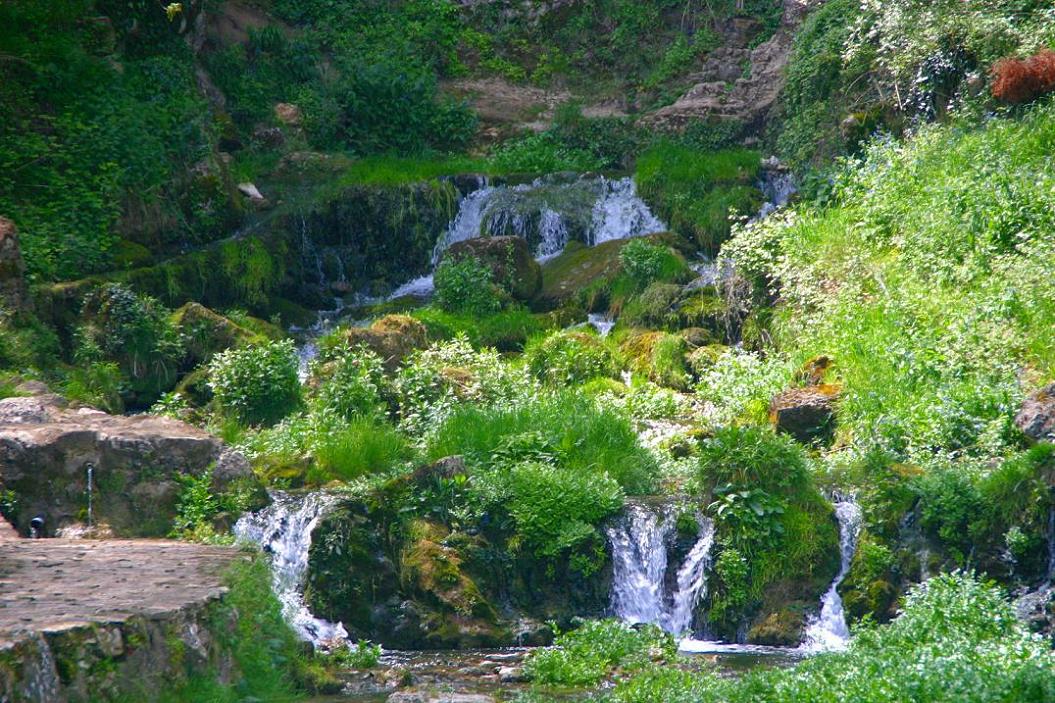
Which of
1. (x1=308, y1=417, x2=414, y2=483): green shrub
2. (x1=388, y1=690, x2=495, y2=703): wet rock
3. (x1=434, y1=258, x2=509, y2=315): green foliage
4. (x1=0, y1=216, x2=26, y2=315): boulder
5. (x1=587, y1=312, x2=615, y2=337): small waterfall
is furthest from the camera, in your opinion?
(x1=434, y1=258, x2=509, y2=315): green foliage

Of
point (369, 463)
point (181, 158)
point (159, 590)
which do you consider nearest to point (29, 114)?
point (181, 158)

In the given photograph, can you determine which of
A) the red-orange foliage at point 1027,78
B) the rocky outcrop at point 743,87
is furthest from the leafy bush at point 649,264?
the rocky outcrop at point 743,87

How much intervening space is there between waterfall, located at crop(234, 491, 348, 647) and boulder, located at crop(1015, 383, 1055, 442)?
6.78m

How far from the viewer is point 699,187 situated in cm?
2191

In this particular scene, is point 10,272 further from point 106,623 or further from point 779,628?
point 779,628

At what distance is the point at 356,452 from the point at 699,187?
1107 cm

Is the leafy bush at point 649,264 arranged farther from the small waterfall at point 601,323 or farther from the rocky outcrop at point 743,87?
the rocky outcrop at point 743,87

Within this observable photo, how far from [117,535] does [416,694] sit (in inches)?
162

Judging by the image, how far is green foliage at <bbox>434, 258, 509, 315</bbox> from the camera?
1909 cm

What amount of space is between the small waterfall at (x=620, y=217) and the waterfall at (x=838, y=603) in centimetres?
1110

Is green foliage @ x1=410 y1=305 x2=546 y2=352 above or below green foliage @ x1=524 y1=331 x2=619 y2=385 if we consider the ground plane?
above

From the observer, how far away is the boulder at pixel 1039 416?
11.0m

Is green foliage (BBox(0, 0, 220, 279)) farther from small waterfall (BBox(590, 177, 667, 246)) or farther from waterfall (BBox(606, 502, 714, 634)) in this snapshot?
waterfall (BBox(606, 502, 714, 634))

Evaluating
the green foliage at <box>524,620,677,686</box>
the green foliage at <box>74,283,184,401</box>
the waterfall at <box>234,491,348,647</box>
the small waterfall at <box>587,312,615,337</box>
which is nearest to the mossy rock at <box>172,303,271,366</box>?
the green foliage at <box>74,283,184,401</box>
